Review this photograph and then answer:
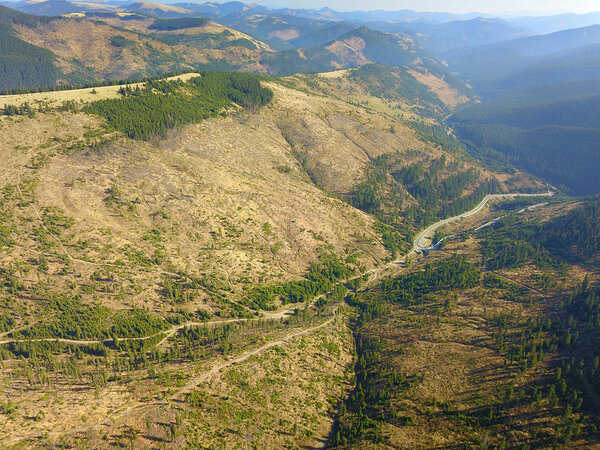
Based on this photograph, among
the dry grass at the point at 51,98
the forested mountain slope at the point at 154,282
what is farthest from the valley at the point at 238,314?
the dry grass at the point at 51,98

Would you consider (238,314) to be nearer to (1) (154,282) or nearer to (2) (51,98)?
(1) (154,282)

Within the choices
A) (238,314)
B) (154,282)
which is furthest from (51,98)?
(238,314)

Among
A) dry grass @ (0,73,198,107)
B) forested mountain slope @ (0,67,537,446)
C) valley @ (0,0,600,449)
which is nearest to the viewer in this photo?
valley @ (0,0,600,449)

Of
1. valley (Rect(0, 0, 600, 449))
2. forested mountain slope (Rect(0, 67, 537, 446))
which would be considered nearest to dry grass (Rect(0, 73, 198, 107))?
valley (Rect(0, 0, 600, 449))

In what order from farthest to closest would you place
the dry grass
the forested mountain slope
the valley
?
the dry grass
the forested mountain slope
the valley

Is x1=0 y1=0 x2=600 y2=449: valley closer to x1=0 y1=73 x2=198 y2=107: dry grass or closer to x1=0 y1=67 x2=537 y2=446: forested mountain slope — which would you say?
x1=0 y1=67 x2=537 y2=446: forested mountain slope

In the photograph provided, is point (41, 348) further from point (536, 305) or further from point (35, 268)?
point (536, 305)

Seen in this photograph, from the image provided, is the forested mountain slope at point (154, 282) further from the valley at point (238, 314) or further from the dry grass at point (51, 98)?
the dry grass at point (51, 98)

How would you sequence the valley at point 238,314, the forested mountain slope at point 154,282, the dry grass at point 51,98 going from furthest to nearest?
1. the dry grass at point 51,98
2. the forested mountain slope at point 154,282
3. the valley at point 238,314

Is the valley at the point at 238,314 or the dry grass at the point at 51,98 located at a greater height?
the dry grass at the point at 51,98

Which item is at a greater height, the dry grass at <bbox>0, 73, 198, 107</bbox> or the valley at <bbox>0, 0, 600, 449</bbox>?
the dry grass at <bbox>0, 73, 198, 107</bbox>

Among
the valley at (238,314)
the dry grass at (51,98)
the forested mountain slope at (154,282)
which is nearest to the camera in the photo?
the valley at (238,314)
